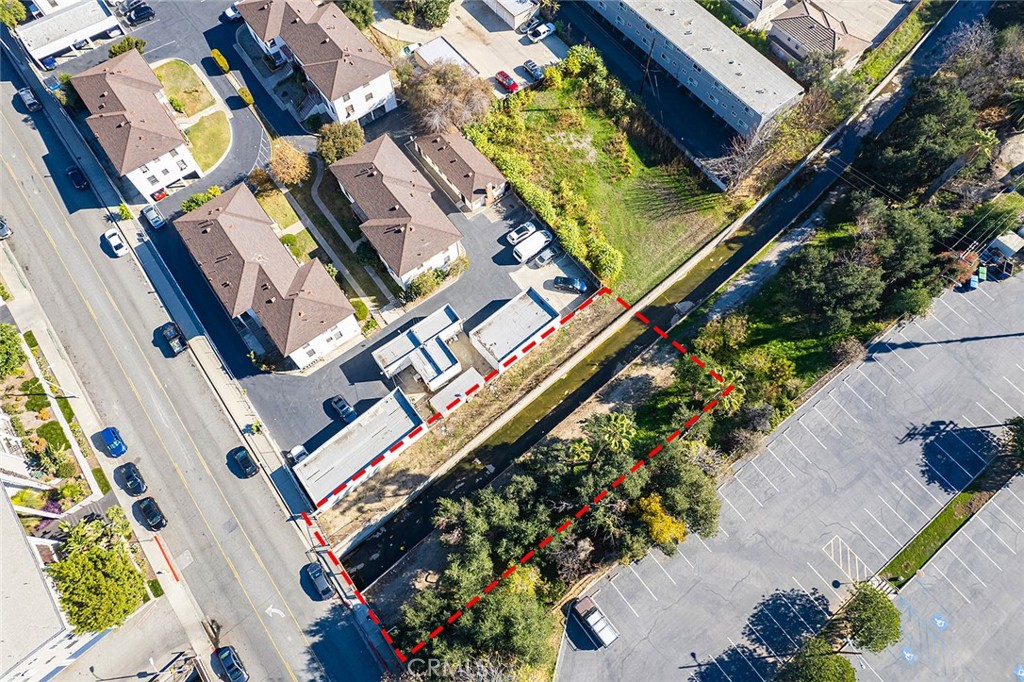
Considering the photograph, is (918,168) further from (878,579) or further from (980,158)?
(878,579)

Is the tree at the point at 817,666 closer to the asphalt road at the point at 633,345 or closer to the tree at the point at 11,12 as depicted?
the asphalt road at the point at 633,345

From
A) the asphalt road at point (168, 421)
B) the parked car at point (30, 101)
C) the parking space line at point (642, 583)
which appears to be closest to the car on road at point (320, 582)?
the asphalt road at point (168, 421)

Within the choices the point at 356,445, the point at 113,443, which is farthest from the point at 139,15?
the point at 356,445

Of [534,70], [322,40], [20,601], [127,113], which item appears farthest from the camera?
[534,70]

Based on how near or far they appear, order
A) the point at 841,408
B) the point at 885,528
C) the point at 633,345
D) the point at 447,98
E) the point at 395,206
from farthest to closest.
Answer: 1. the point at 447,98
2. the point at 633,345
3. the point at 395,206
4. the point at 841,408
5. the point at 885,528

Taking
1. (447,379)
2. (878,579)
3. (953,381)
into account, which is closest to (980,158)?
(953,381)

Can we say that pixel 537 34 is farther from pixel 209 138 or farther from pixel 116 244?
pixel 116 244

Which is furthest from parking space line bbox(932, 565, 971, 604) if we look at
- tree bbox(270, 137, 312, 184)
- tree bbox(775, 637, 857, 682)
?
tree bbox(270, 137, 312, 184)
